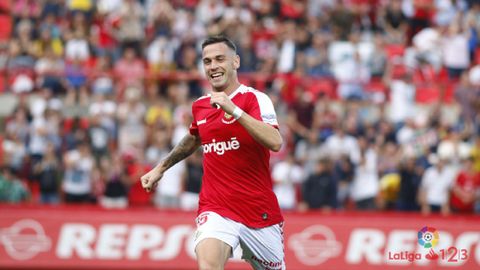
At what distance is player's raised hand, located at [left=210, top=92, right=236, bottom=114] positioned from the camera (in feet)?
28.5

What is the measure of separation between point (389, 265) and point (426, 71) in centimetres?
649

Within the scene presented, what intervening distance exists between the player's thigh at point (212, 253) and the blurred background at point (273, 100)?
261 inches

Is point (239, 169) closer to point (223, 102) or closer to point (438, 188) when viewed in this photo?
point (223, 102)

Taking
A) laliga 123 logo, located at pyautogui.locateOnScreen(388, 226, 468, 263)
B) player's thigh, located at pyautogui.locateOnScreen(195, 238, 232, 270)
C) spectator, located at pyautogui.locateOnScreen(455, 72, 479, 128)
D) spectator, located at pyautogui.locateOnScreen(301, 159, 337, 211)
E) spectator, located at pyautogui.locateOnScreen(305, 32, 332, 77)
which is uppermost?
spectator, located at pyautogui.locateOnScreen(305, 32, 332, 77)

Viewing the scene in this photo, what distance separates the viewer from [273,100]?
752 inches

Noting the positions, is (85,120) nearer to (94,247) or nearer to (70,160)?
(70,160)

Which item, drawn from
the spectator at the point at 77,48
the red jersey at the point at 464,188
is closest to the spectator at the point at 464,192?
the red jersey at the point at 464,188

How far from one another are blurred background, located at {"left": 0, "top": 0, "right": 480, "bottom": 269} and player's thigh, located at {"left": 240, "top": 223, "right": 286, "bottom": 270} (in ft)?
19.9

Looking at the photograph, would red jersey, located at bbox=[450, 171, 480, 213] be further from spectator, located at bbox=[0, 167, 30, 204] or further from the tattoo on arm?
the tattoo on arm

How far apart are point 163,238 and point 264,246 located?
673cm

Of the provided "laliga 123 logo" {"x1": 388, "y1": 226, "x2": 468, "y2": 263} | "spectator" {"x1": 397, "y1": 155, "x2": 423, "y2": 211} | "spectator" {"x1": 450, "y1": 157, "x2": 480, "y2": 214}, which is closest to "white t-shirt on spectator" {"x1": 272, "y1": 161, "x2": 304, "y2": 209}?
"spectator" {"x1": 397, "y1": 155, "x2": 423, "y2": 211}

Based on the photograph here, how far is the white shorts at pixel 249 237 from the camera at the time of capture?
362 inches

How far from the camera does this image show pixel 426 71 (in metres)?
21.1

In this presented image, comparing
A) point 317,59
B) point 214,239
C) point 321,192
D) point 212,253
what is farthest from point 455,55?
point 212,253
